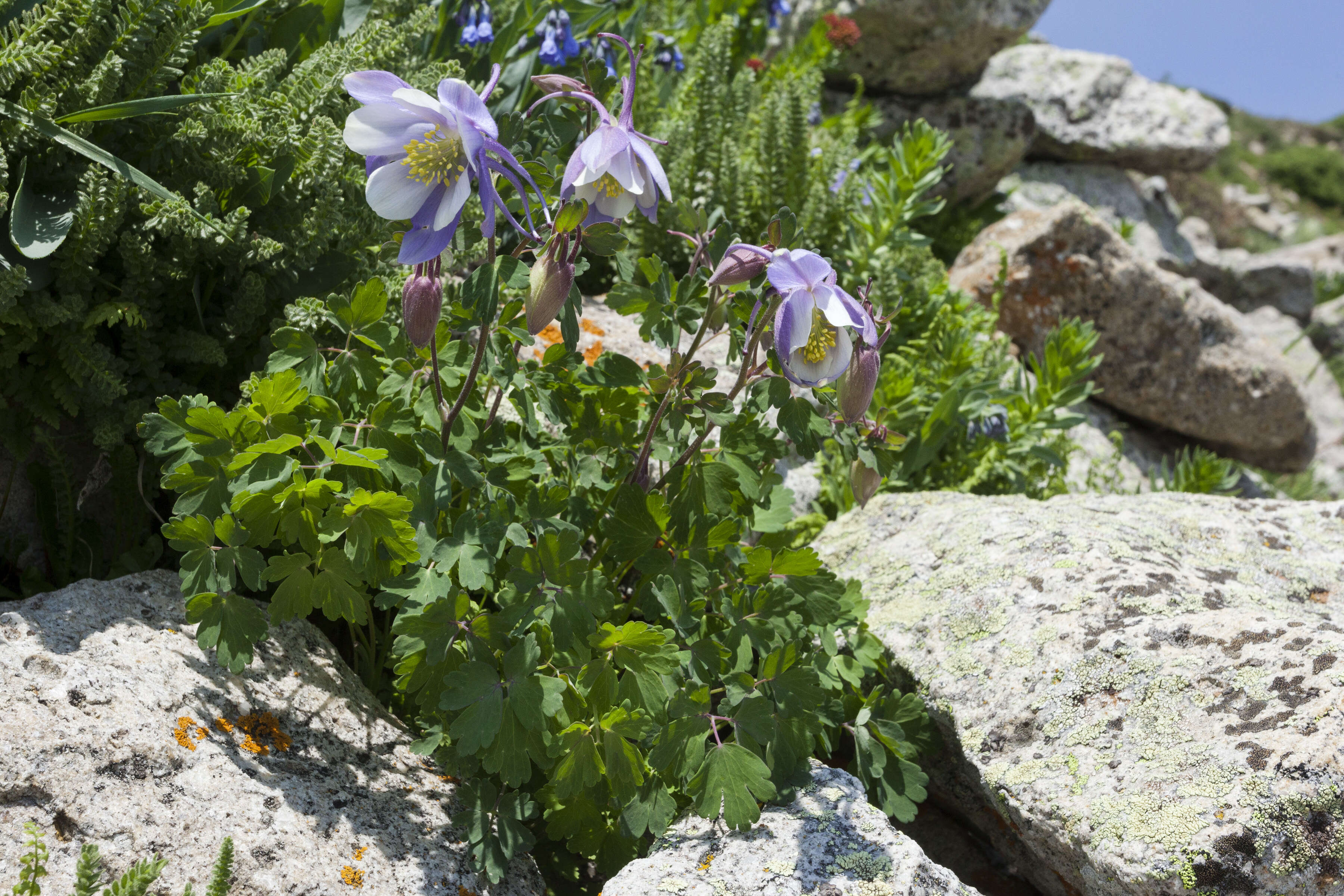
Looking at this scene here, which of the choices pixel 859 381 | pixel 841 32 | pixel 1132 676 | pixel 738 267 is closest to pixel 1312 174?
pixel 841 32

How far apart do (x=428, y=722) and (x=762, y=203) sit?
Answer: 125 inches

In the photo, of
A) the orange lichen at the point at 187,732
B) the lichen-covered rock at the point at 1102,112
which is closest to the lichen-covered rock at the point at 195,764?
the orange lichen at the point at 187,732

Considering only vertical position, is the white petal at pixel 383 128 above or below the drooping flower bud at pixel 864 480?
above

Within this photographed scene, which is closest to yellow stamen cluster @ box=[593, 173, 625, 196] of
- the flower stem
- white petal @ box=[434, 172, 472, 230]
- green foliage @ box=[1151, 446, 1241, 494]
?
white petal @ box=[434, 172, 472, 230]

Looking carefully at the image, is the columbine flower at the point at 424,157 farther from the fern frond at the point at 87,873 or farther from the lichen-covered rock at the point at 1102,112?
the lichen-covered rock at the point at 1102,112

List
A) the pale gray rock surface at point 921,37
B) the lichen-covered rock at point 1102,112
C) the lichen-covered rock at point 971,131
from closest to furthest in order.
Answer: the pale gray rock surface at point 921,37 < the lichen-covered rock at point 971,131 < the lichen-covered rock at point 1102,112

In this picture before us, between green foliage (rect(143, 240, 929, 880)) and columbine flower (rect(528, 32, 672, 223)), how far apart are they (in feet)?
0.71

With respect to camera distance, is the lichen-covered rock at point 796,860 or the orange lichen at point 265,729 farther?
the orange lichen at point 265,729

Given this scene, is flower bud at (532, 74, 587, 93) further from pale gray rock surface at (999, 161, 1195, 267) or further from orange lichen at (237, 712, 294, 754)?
pale gray rock surface at (999, 161, 1195, 267)

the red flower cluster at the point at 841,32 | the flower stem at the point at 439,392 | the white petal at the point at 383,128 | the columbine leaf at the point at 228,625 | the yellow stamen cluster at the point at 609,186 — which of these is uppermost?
the red flower cluster at the point at 841,32

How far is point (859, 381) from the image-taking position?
1.75 meters

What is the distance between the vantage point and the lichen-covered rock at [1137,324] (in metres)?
5.02

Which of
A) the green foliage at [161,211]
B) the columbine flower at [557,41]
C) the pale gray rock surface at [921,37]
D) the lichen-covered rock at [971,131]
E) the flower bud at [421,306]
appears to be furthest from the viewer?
the lichen-covered rock at [971,131]

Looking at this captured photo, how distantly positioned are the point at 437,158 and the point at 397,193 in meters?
0.09
